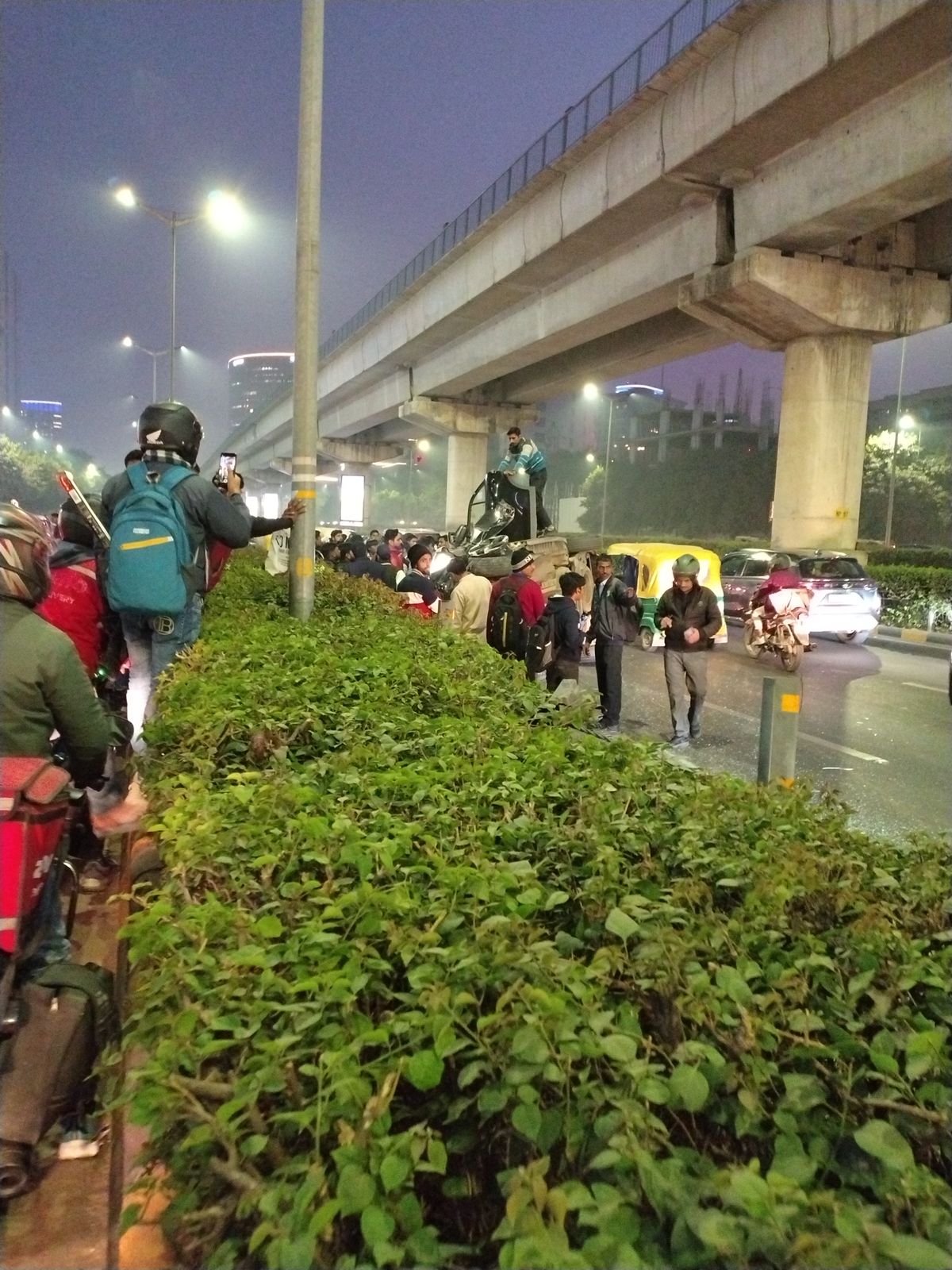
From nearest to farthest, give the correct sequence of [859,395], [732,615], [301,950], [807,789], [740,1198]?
[740,1198] < [301,950] < [807,789] < [732,615] < [859,395]

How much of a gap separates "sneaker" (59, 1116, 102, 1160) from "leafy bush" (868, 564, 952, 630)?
1870 cm

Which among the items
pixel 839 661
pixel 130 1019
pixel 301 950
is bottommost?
pixel 839 661

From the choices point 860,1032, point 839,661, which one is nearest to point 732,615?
point 839,661

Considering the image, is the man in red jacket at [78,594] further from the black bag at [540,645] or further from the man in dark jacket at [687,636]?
the man in dark jacket at [687,636]

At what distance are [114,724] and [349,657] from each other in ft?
5.94

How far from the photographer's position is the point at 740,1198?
4.28 ft

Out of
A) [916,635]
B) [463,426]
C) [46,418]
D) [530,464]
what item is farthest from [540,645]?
[46,418]

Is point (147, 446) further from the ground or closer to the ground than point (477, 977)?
further from the ground

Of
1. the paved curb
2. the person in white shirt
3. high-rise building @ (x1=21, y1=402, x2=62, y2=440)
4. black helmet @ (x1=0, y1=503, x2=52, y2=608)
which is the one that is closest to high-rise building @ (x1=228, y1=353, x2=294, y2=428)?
high-rise building @ (x1=21, y1=402, x2=62, y2=440)

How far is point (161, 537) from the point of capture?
189 inches

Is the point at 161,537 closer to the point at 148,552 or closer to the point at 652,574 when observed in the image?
the point at 148,552

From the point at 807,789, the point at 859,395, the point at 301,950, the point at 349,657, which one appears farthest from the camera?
the point at 859,395

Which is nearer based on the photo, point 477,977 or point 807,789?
point 477,977

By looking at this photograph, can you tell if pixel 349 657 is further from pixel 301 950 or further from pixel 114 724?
pixel 301 950
